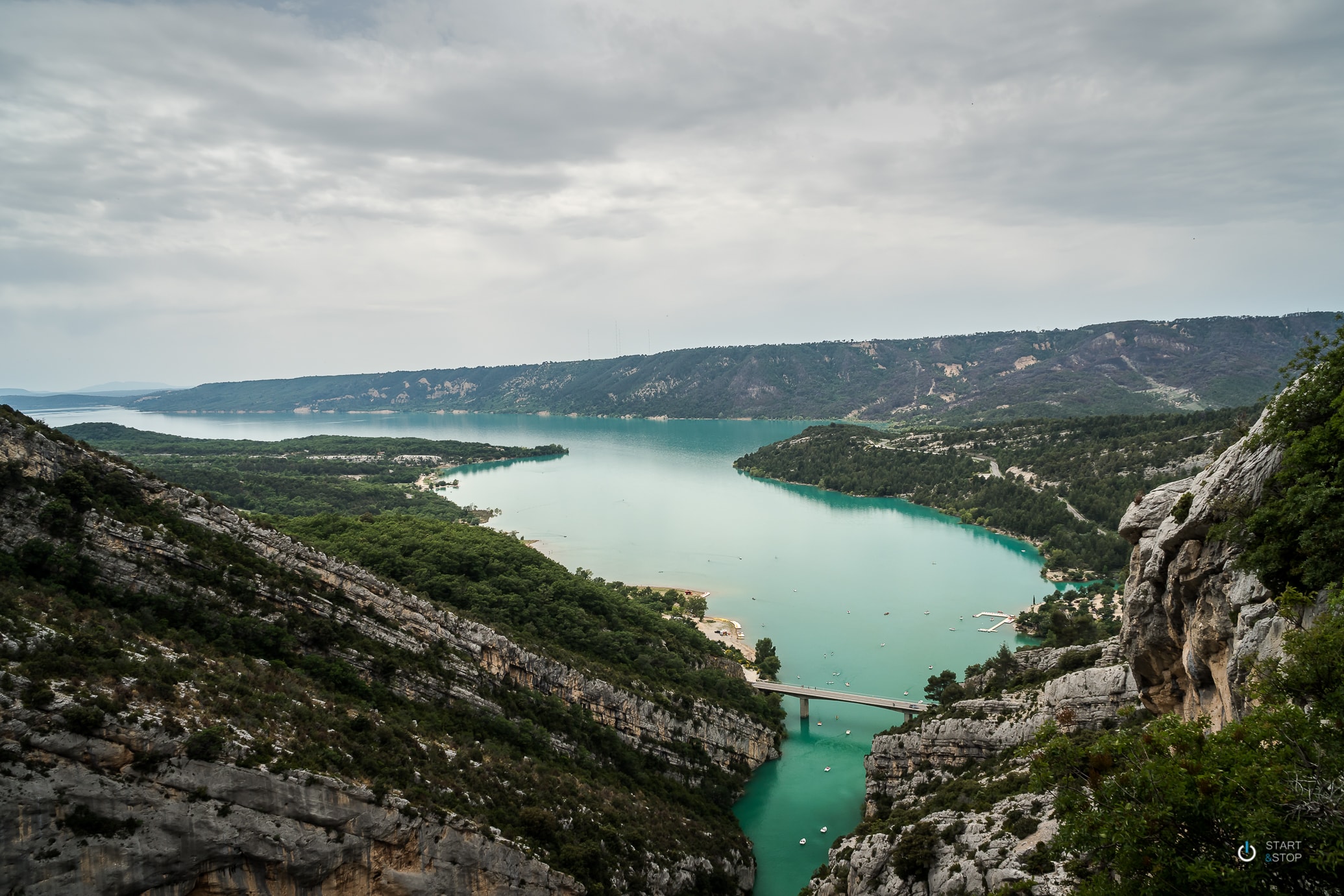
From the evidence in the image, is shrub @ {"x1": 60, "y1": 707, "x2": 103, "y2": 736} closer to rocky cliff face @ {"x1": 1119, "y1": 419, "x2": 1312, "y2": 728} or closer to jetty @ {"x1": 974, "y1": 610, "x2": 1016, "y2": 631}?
rocky cliff face @ {"x1": 1119, "y1": 419, "x2": 1312, "y2": 728}

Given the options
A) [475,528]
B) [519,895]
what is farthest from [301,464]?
[519,895]

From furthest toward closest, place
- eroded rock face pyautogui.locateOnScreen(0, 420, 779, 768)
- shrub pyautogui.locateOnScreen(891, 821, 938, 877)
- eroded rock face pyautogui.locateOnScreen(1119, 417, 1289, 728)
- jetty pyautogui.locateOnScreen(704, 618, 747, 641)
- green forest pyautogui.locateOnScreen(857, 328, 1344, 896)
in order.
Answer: jetty pyautogui.locateOnScreen(704, 618, 747, 641), eroded rock face pyautogui.locateOnScreen(0, 420, 779, 768), shrub pyautogui.locateOnScreen(891, 821, 938, 877), eroded rock face pyautogui.locateOnScreen(1119, 417, 1289, 728), green forest pyautogui.locateOnScreen(857, 328, 1344, 896)

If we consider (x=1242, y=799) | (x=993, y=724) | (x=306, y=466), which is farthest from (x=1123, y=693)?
(x=306, y=466)

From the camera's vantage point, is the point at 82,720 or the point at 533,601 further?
the point at 533,601

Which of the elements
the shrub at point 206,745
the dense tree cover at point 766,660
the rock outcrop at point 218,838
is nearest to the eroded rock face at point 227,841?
the rock outcrop at point 218,838

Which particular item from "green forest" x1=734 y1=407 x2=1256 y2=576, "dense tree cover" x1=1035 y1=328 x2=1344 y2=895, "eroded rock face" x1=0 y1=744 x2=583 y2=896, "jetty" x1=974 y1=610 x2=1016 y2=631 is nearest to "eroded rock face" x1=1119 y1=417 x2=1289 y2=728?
"dense tree cover" x1=1035 y1=328 x2=1344 y2=895

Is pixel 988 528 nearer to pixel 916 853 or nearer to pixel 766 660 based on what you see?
pixel 766 660
